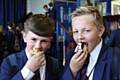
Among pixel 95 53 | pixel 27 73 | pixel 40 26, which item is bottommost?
pixel 27 73

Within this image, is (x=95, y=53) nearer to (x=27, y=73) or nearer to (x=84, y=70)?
(x=84, y=70)

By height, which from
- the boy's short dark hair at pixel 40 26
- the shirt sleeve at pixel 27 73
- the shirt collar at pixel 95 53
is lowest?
the shirt sleeve at pixel 27 73

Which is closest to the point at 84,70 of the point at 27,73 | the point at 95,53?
the point at 95,53

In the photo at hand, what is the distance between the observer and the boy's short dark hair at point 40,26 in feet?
5.09

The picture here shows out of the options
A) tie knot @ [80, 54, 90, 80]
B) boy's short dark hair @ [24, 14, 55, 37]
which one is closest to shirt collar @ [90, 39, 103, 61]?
tie knot @ [80, 54, 90, 80]

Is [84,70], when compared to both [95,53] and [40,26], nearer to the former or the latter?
[95,53]

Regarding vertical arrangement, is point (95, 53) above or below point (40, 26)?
below

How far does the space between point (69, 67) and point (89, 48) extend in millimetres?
138

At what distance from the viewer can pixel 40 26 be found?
62.1 inches

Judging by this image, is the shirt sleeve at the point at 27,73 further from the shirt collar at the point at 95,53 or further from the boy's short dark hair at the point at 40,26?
the shirt collar at the point at 95,53

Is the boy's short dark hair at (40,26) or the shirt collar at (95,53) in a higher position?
the boy's short dark hair at (40,26)

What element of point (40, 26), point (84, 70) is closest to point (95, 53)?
point (84, 70)

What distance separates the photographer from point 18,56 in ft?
5.40

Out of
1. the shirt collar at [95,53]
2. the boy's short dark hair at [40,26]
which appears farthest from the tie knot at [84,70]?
the boy's short dark hair at [40,26]
